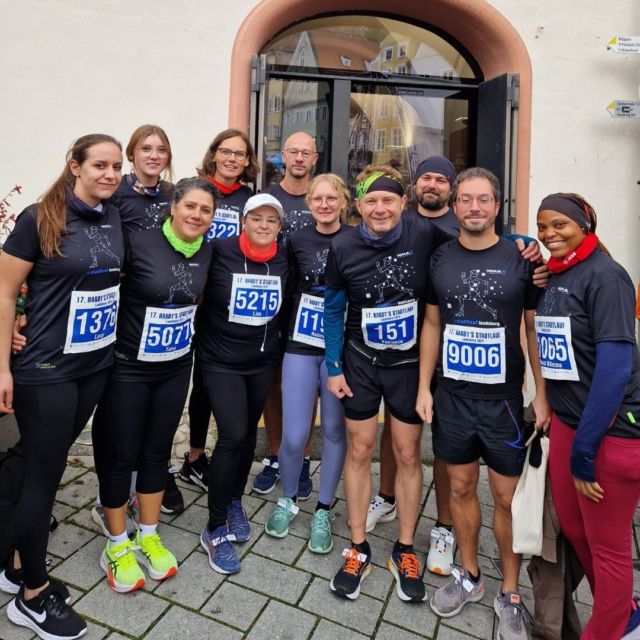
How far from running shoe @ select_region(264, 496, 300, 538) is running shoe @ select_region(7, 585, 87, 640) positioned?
1.04 m

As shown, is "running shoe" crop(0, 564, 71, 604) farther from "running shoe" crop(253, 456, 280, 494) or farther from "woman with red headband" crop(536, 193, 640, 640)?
"woman with red headband" crop(536, 193, 640, 640)

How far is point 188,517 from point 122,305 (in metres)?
1.35

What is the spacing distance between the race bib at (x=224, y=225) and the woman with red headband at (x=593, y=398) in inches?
68.6

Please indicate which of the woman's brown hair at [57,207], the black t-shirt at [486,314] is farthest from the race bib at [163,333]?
the black t-shirt at [486,314]

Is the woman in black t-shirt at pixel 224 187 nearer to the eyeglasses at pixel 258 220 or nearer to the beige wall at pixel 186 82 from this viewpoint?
the eyeglasses at pixel 258 220

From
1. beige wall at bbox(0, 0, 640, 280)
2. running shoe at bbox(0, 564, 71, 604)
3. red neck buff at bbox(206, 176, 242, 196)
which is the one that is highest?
beige wall at bbox(0, 0, 640, 280)

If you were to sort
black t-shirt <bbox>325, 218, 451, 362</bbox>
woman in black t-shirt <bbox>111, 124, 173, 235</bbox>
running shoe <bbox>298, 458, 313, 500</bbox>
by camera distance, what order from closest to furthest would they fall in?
black t-shirt <bbox>325, 218, 451, 362</bbox> → woman in black t-shirt <bbox>111, 124, 173, 235</bbox> → running shoe <bbox>298, 458, 313, 500</bbox>

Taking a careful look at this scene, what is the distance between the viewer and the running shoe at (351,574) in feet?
8.63

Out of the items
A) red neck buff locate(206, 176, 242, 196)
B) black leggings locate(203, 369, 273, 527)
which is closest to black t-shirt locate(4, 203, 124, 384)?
black leggings locate(203, 369, 273, 527)

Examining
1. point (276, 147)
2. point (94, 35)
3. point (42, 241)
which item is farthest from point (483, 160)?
point (42, 241)

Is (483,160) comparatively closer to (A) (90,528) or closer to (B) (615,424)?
(B) (615,424)

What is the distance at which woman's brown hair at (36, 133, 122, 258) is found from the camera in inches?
85.0

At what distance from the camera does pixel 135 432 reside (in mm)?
2613

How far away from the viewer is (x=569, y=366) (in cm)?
213
